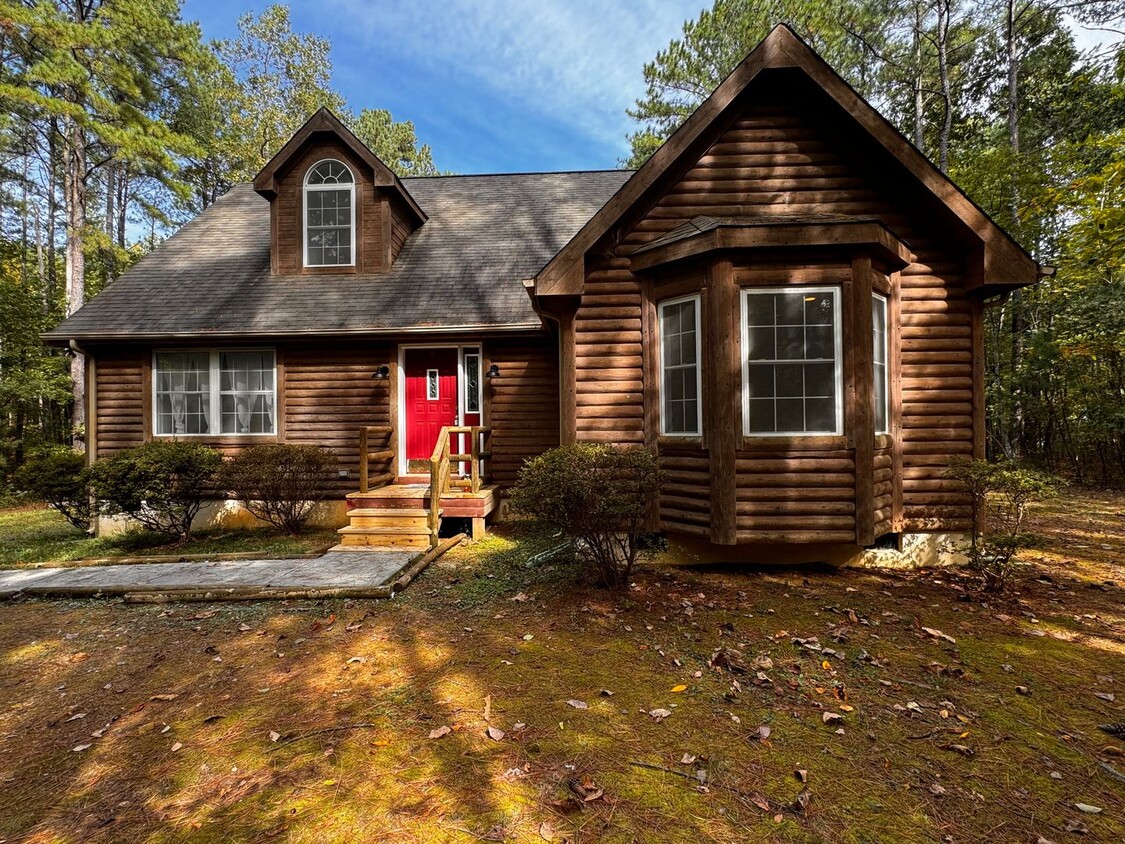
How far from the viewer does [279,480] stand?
7996 millimetres

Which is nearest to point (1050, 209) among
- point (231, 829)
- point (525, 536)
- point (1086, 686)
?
point (1086, 686)

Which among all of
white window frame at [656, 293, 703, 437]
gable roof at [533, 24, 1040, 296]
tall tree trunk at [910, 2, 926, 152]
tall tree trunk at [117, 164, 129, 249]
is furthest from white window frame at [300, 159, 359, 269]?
tall tree trunk at [117, 164, 129, 249]

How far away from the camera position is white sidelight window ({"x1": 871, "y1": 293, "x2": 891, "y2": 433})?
19.7 feet

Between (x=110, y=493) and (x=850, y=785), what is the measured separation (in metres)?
9.60

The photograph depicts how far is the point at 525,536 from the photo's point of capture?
7773 mm

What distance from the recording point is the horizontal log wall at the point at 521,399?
8.95 m

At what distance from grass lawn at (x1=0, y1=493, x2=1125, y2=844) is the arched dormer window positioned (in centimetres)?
736

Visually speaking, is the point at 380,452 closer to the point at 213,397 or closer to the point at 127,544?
the point at 213,397

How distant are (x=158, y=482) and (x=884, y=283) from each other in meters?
10.7

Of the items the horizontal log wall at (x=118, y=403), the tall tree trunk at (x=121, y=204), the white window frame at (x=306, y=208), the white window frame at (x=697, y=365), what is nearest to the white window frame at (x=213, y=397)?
the horizontal log wall at (x=118, y=403)

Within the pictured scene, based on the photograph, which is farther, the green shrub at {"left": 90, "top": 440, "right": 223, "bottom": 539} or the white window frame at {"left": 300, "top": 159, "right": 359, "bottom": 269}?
the white window frame at {"left": 300, "top": 159, "right": 359, "bottom": 269}

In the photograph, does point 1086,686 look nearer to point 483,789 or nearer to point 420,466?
point 483,789

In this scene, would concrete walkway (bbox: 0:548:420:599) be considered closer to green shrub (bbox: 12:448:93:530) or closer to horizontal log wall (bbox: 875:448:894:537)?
green shrub (bbox: 12:448:93:530)

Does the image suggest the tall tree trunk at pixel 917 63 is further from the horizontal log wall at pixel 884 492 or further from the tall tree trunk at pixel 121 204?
the tall tree trunk at pixel 121 204
